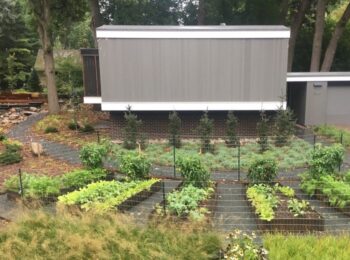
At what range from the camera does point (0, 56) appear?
28375 mm

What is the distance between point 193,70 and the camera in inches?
630

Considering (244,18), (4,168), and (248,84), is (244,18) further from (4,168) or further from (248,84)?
(4,168)

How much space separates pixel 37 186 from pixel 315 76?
13497mm

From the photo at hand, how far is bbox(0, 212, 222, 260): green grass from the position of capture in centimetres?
549

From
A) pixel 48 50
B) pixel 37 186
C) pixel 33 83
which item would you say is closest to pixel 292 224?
pixel 37 186

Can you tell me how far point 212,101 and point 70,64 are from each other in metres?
14.0

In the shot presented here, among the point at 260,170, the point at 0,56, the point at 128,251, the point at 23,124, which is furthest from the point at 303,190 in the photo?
the point at 0,56

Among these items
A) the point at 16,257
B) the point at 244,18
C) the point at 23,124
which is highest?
the point at 244,18

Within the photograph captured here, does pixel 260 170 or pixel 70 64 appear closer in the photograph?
pixel 260 170

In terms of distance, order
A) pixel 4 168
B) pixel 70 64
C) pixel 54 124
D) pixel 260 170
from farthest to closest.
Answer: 1. pixel 70 64
2. pixel 54 124
3. pixel 4 168
4. pixel 260 170

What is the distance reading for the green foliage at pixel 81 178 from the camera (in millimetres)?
9406

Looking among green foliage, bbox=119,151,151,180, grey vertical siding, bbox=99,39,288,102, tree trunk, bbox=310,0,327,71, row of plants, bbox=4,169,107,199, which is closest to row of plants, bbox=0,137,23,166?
row of plants, bbox=4,169,107,199

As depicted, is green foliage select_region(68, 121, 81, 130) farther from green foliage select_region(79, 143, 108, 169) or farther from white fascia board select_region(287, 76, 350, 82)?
white fascia board select_region(287, 76, 350, 82)

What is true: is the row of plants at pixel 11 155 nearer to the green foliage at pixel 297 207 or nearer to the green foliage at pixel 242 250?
the green foliage at pixel 297 207
